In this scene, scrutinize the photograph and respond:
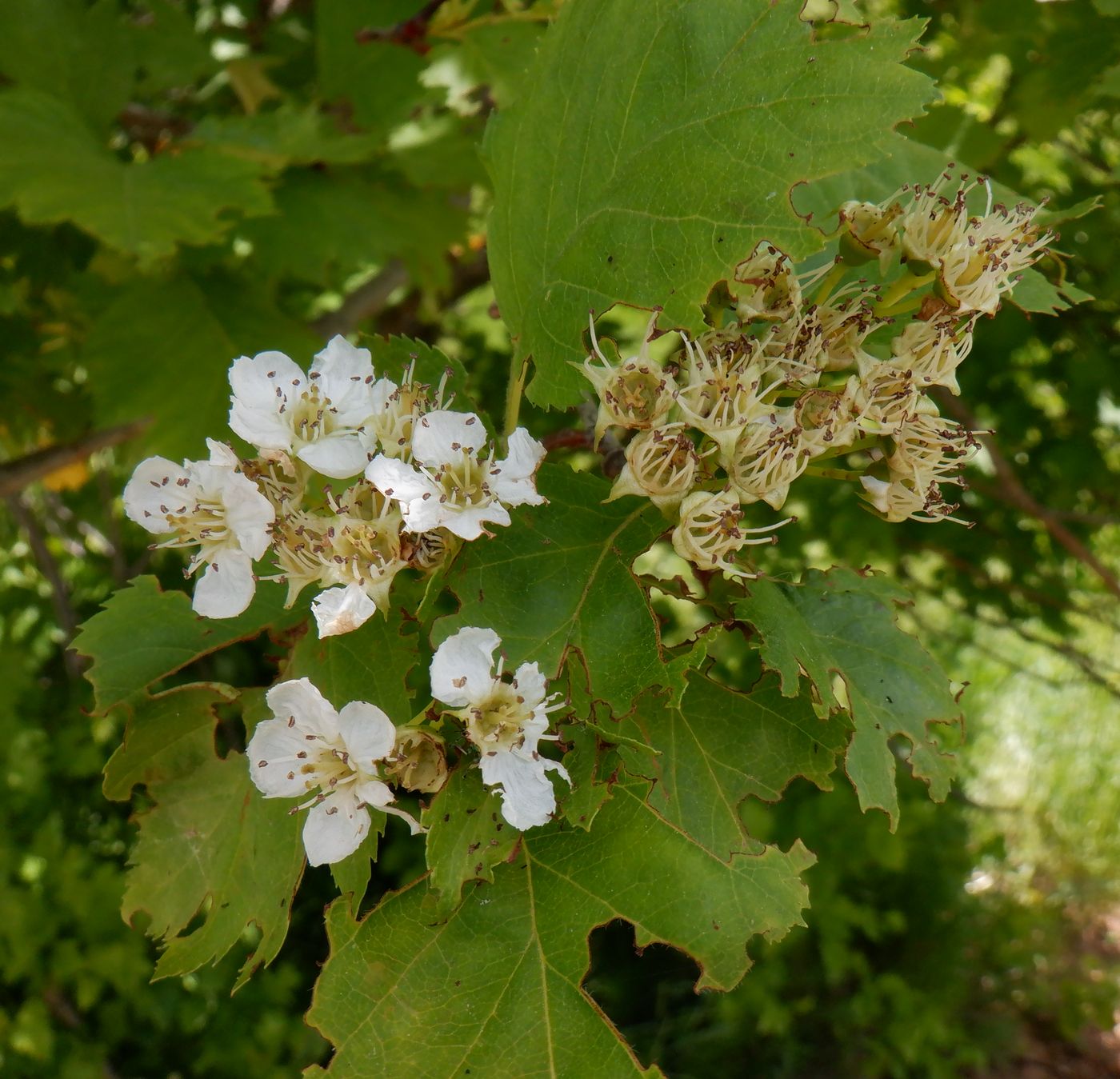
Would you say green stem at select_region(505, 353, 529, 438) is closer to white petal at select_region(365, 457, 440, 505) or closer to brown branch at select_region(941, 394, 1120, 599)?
white petal at select_region(365, 457, 440, 505)

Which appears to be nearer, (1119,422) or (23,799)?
(1119,422)

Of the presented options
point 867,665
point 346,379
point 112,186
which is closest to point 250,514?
point 346,379

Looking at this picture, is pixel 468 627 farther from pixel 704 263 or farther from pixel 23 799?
pixel 23 799

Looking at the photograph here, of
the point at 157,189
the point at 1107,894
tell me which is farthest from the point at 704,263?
the point at 1107,894

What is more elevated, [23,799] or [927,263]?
[927,263]

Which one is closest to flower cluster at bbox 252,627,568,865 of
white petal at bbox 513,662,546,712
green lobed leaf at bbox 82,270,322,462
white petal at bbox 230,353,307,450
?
white petal at bbox 513,662,546,712

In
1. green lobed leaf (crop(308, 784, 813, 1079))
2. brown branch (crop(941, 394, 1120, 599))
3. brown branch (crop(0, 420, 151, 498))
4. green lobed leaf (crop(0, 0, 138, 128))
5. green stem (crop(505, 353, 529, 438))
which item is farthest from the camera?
brown branch (crop(941, 394, 1120, 599))

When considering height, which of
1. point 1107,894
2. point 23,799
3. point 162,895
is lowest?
point 1107,894
